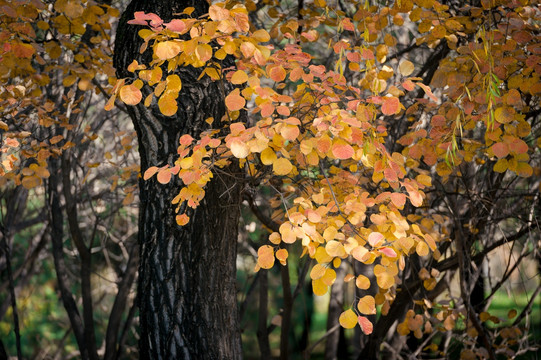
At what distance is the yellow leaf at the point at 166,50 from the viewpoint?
1715 millimetres

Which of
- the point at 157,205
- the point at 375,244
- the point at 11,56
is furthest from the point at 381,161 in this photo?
the point at 11,56

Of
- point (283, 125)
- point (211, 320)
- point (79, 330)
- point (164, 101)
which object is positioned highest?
point (164, 101)

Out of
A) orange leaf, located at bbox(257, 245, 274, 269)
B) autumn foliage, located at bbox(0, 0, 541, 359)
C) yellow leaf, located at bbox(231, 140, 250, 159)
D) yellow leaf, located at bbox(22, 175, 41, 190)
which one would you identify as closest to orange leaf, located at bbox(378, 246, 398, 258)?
autumn foliage, located at bbox(0, 0, 541, 359)

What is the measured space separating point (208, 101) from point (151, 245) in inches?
28.6

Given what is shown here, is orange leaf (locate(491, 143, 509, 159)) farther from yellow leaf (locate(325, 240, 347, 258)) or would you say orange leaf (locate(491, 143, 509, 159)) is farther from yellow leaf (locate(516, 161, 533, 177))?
yellow leaf (locate(325, 240, 347, 258))

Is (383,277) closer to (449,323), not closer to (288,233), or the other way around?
(288,233)

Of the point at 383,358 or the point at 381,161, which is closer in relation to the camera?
the point at 381,161

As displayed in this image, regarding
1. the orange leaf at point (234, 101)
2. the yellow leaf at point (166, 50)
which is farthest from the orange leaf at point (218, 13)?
the orange leaf at point (234, 101)

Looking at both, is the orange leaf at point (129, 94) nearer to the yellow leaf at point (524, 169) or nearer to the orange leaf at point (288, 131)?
the orange leaf at point (288, 131)

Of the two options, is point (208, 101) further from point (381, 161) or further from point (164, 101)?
point (381, 161)

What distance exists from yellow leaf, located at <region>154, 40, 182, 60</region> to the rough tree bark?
0.67 metres

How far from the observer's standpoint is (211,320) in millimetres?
2465

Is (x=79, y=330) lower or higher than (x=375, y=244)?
lower

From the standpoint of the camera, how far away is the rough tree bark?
2.43 m
